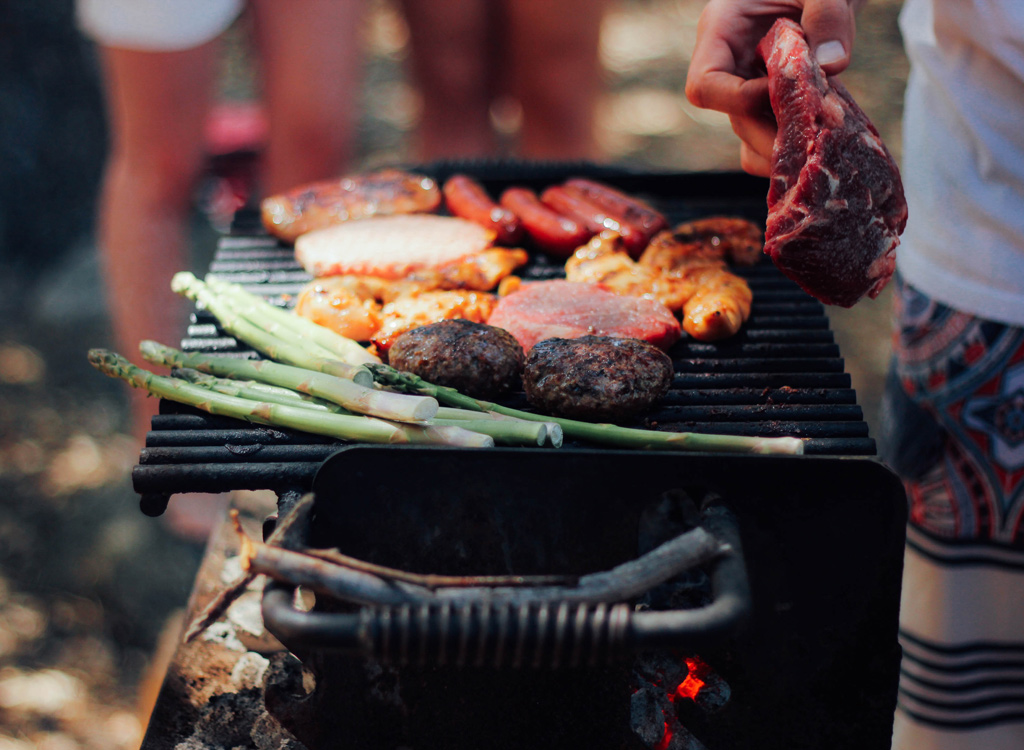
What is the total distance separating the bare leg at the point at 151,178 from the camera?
395 centimetres

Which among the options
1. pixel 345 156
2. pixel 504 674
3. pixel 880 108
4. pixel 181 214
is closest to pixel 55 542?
pixel 181 214

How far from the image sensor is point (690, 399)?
7.38 feet

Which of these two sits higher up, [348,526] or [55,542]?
[348,526]

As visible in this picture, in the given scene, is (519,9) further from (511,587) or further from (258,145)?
(511,587)

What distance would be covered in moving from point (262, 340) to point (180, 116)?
7.33ft

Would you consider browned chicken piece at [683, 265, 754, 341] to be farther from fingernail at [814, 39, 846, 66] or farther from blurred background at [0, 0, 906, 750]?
blurred background at [0, 0, 906, 750]

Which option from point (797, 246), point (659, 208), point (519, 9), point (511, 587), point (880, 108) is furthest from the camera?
point (880, 108)

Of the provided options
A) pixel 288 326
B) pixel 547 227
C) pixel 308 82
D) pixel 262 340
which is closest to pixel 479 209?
pixel 547 227

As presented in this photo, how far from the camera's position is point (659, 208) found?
3475 millimetres

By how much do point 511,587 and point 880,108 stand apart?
817 cm

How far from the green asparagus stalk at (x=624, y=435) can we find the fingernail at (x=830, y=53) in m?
0.99

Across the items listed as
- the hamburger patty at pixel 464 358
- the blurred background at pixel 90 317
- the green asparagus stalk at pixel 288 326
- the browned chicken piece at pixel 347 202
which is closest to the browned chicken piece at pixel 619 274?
the hamburger patty at pixel 464 358

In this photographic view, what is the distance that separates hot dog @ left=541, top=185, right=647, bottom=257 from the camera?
10.1 ft

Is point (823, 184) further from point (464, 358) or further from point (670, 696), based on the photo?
point (670, 696)
